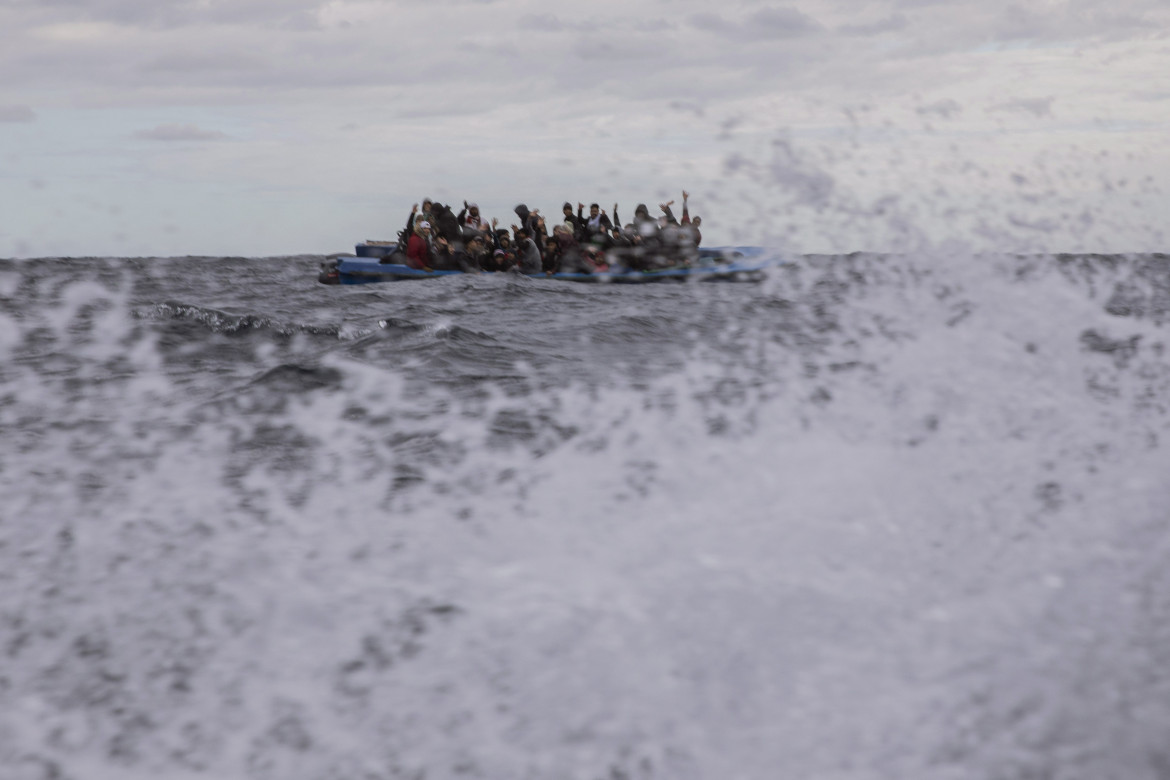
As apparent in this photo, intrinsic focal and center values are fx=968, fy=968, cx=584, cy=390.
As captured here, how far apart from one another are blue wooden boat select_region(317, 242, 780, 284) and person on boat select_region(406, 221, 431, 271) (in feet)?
0.36

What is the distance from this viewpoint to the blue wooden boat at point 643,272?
1538 centimetres

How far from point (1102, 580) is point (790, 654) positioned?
129 centimetres

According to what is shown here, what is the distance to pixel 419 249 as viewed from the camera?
15.5m

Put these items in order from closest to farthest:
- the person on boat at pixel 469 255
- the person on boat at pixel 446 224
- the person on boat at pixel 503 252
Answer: the person on boat at pixel 469 255, the person on boat at pixel 446 224, the person on boat at pixel 503 252

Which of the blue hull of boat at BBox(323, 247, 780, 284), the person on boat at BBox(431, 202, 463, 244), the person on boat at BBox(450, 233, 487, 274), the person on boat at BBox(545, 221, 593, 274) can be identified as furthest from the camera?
the person on boat at BBox(431, 202, 463, 244)

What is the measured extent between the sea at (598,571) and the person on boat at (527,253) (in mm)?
7570

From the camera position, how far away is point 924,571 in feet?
11.8

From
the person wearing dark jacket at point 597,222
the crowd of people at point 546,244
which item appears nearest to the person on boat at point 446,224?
the crowd of people at point 546,244

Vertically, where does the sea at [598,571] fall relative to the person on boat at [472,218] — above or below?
below

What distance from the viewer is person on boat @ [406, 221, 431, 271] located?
610 inches

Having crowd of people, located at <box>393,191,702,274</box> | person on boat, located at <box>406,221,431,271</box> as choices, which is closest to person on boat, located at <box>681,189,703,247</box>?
crowd of people, located at <box>393,191,702,274</box>

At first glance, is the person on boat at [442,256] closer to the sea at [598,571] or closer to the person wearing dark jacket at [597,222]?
the person wearing dark jacket at [597,222]

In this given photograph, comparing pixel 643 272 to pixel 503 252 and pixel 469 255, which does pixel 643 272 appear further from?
pixel 469 255

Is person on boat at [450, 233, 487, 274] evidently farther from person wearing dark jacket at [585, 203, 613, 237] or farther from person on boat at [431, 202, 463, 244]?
person wearing dark jacket at [585, 203, 613, 237]
